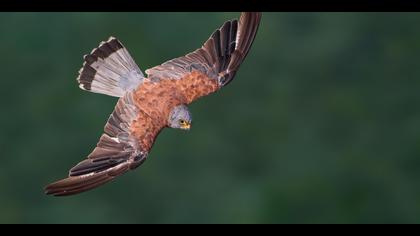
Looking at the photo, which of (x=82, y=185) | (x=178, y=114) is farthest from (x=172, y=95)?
(x=82, y=185)

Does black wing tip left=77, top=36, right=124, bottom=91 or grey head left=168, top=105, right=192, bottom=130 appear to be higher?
black wing tip left=77, top=36, right=124, bottom=91

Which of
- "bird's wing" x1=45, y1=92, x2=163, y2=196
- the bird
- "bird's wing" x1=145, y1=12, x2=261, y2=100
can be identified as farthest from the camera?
"bird's wing" x1=145, y1=12, x2=261, y2=100

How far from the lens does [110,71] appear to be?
6977mm

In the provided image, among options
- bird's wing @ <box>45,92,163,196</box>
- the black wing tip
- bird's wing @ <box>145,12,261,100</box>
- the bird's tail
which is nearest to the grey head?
bird's wing @ <box>45,92,163,196</box>

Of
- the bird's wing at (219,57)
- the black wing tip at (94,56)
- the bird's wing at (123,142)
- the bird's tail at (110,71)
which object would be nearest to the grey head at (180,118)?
the bird's wing at (123,142)

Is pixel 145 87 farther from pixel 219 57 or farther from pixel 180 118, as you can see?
pixel 219 57

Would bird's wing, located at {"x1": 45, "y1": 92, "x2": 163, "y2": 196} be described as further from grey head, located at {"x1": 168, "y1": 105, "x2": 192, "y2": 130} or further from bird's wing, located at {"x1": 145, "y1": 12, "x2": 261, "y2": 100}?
bird's wing, located at {"x1": 145, "y1": 12, "x2": 261, "y2": 100}

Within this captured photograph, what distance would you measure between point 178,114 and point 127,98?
0.56m

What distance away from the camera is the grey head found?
6566 millimetres

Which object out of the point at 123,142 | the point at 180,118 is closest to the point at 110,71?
the point at 123,142

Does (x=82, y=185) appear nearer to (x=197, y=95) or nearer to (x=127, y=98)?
(x=127, y=98)

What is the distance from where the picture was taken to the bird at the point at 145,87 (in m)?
6.48

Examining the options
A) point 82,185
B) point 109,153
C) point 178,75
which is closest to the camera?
point 82,185

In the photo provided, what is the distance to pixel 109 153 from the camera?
6469 millimetres
